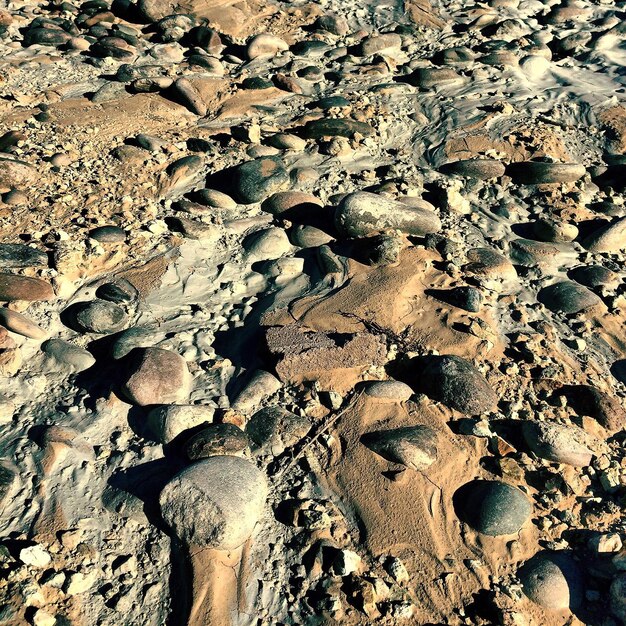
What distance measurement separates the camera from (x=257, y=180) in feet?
14.5

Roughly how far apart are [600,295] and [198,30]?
4.97 m

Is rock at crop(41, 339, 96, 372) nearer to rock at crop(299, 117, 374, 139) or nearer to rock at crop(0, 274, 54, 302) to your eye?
rock at crop(0, 274, 54, 302)

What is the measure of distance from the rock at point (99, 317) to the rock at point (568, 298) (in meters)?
2.53

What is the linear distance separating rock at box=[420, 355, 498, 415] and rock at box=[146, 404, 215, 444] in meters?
1.11

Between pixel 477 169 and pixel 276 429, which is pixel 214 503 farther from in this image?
pixel 477 169

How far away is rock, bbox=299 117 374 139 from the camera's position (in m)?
4.99

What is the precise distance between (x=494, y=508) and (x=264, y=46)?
5.31m

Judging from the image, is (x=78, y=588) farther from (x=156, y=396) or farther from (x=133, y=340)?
(x=133, y=340)

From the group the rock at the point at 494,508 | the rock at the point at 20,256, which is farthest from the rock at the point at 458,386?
the rock at the point at 20,256

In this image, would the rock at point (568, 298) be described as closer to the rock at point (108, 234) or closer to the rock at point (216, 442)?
the rock at point (216, 442)

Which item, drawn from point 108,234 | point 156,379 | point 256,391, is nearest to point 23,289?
point 108,234

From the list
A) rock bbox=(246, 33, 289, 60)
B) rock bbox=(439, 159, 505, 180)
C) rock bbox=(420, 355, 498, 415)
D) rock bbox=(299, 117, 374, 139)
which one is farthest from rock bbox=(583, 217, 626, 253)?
rock bbox=(246, 33, 289, 60)

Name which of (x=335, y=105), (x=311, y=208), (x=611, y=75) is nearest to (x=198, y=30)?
(x=335, y=105)

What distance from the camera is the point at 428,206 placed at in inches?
169
